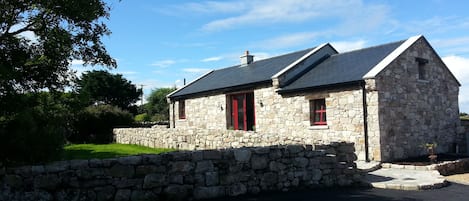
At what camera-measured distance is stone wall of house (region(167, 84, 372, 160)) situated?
15031 mm

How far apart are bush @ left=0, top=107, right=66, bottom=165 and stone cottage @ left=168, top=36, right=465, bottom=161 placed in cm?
734

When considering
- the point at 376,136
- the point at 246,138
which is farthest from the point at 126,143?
the point at 376,136

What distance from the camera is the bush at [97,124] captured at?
25736 millimetres

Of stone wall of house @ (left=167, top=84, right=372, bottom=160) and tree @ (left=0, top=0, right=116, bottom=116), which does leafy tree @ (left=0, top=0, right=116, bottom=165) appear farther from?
stone wall of house @ (left=167, top=84, right=372, bottom=160)

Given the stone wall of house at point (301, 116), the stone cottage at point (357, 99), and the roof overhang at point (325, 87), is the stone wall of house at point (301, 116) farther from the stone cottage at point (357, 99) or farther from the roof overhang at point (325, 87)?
the roof overhang at point (325, 87)

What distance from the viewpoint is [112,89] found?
48.9 meters

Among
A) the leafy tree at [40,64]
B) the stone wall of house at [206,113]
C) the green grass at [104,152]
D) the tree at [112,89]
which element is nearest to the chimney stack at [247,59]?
the stone wall of house at [206,113]

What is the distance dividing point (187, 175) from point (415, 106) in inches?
433

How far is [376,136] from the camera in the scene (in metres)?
14.5

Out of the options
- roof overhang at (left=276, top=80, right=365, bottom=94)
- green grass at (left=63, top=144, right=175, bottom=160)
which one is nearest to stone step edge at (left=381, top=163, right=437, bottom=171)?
→ roof overhang at (left=276, top=80, right=365, bottom=94)

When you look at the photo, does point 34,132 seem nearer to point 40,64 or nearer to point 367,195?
point 40,64

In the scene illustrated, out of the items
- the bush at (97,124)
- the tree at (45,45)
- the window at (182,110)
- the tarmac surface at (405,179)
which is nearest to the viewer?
the tree at (45,45)

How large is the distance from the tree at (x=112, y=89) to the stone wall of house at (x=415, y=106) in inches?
1485

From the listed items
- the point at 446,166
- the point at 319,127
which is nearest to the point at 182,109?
the point at 319,127
